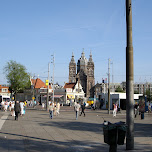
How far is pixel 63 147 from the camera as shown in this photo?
10.2 metres

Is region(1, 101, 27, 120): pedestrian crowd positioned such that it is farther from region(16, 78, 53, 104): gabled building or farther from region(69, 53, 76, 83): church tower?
region(69, 53, 76, 83): church tower

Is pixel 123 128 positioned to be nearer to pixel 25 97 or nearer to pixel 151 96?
pixel 25 97

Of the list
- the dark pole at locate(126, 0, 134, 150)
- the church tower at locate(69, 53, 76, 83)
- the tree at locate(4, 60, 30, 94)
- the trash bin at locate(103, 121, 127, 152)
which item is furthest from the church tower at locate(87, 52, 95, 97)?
the trash bin at locate(103, 121, 127, 152)

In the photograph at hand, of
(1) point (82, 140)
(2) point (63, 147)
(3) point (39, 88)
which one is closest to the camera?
(2) point (63, 147)

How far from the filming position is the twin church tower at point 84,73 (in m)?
146

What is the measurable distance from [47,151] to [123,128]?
115 inches

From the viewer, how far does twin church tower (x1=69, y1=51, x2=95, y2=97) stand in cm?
14550

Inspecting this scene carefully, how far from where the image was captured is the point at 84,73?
148250 millimetres

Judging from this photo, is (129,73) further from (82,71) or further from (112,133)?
(82,71)

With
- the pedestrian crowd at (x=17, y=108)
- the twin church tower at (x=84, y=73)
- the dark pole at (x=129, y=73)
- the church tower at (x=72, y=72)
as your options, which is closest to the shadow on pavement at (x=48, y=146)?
the dark pole at (x=129, y=73)

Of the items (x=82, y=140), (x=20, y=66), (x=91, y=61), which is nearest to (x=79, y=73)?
(x=91, y=61)

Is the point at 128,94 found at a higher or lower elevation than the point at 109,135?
higher

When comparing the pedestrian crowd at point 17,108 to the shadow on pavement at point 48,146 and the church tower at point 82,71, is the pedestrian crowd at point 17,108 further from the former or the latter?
the church tower at point 82,71

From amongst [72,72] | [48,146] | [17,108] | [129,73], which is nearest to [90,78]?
[72,72]
